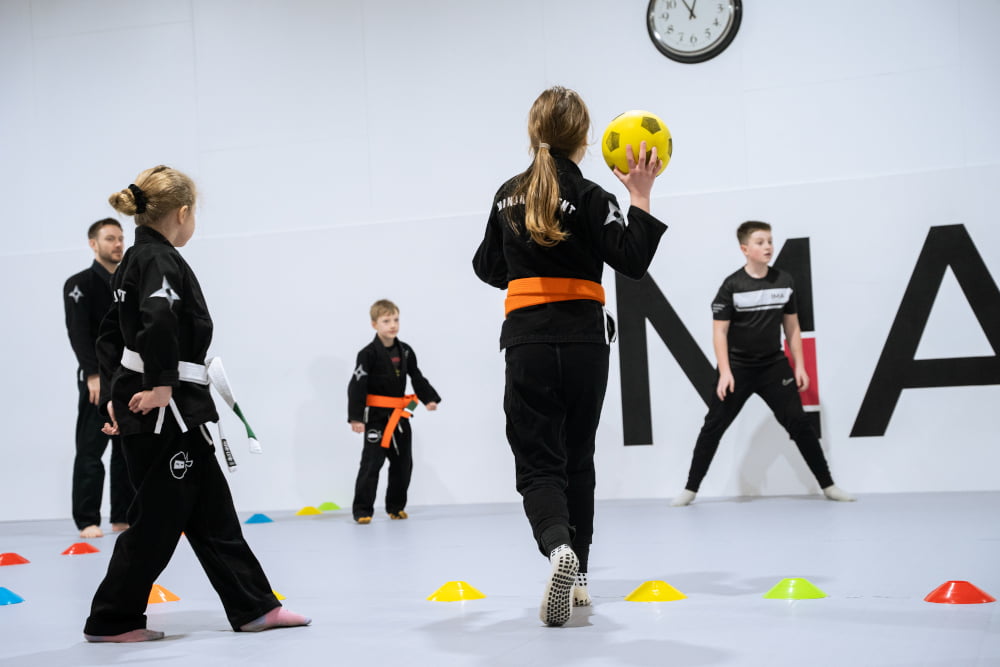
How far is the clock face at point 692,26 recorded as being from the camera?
664cm

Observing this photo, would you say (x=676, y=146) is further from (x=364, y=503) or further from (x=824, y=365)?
(x=364, y=503)

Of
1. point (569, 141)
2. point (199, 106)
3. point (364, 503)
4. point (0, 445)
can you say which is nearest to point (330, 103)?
point (199, 106)

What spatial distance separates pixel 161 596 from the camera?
136 inches

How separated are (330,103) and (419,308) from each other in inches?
70.3

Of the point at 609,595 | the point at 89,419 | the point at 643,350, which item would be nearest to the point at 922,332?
the point at 643,350

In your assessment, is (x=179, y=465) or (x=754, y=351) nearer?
(x=179, y=465)

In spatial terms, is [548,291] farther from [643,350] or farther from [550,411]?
[643,350]

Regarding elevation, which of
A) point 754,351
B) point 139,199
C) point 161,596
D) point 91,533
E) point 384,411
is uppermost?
point 139,199

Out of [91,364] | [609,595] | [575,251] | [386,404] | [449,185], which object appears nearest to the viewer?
[575,251]

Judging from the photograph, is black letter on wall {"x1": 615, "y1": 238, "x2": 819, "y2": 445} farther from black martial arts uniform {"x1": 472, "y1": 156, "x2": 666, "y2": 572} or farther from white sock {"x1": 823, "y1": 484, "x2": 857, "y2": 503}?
black martial arts uniform {"x1": 472, "y1": 156, "x2": 666, "y2": 572}

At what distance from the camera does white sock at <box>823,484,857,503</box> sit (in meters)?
5.78

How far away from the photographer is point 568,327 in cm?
277

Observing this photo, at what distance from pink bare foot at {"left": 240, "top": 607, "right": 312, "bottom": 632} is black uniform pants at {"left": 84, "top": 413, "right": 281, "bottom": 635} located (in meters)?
0.02

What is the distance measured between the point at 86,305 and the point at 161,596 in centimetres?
269
